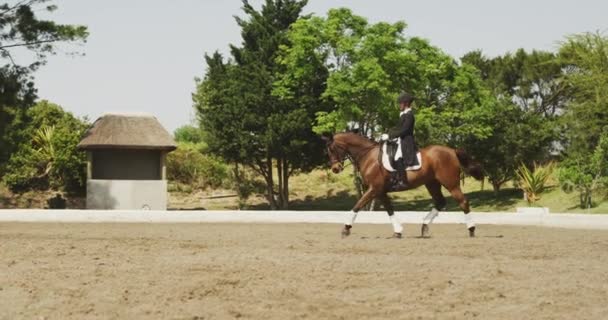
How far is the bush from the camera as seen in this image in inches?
2064

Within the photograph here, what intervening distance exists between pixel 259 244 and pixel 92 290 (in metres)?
5.85

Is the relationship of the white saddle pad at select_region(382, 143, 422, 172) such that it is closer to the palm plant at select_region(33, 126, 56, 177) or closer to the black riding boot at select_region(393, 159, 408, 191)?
the black riding boot at select_region(393, 159, 408, 191)

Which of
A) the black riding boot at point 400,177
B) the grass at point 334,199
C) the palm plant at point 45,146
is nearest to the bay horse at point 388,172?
the black riding boot at point 400,177

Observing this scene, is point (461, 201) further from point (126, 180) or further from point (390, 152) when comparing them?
point (126, 180)

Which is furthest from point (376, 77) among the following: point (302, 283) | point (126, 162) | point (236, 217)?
point (302, 283)

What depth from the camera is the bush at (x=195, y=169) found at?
52.4m

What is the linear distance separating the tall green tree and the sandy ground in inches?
1223

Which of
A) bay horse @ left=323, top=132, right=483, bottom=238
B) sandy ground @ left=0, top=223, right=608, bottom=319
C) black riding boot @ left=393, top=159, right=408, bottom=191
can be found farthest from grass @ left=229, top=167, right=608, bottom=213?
sandy ground @ left=0, top=223, right=608, bottom=319

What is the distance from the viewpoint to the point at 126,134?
37.4 m

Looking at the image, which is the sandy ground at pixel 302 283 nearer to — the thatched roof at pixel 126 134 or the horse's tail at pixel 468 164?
the horse's tail at pixel 468 164

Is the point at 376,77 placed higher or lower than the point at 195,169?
higher

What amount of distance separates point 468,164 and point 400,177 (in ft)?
6.20

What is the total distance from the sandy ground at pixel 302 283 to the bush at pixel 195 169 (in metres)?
39.2

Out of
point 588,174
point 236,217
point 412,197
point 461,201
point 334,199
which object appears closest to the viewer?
point 461,201
